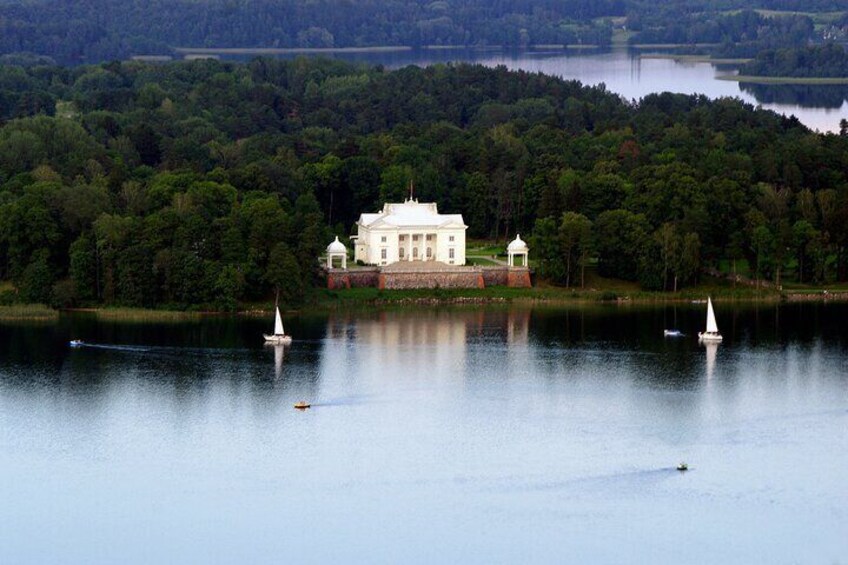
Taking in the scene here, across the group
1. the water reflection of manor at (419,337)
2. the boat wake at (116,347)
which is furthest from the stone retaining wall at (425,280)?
the boat wake at (116,347)

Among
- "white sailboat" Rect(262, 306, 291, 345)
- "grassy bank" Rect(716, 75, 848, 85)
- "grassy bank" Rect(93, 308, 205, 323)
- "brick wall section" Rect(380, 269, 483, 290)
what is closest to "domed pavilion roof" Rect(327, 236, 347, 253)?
"brick wall section" Rect(380, 269, 483, 290)

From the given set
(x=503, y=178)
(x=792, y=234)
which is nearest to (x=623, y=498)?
(x=792, y=234)

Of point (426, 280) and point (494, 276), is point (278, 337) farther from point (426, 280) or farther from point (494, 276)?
point (494, 276)

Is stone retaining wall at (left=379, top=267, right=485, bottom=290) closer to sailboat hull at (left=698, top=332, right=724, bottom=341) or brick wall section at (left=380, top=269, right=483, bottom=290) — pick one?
brick wall section at (left=380, top=269, right=483, bottom=290)

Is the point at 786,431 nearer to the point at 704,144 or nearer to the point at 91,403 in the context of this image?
the point at 91,403

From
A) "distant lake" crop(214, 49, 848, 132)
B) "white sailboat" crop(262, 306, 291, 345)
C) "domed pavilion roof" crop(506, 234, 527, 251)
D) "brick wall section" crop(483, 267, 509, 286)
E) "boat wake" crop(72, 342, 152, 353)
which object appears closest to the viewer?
"boat wake" crop(72, 342, 152, 353)

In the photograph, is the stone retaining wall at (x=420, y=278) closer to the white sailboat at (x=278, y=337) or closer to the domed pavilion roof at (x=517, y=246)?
the domed pavilion roof at (x=517, y=246)

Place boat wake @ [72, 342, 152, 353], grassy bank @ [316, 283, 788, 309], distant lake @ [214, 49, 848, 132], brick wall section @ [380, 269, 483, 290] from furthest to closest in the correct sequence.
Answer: distant lake @ [214, 49, 848, 132]
brick wall section @ [380, 269, 483, 290]
grassy bank @ [316, 283, 788, 309]
boat wake @ [72, 342, 152, 353]
